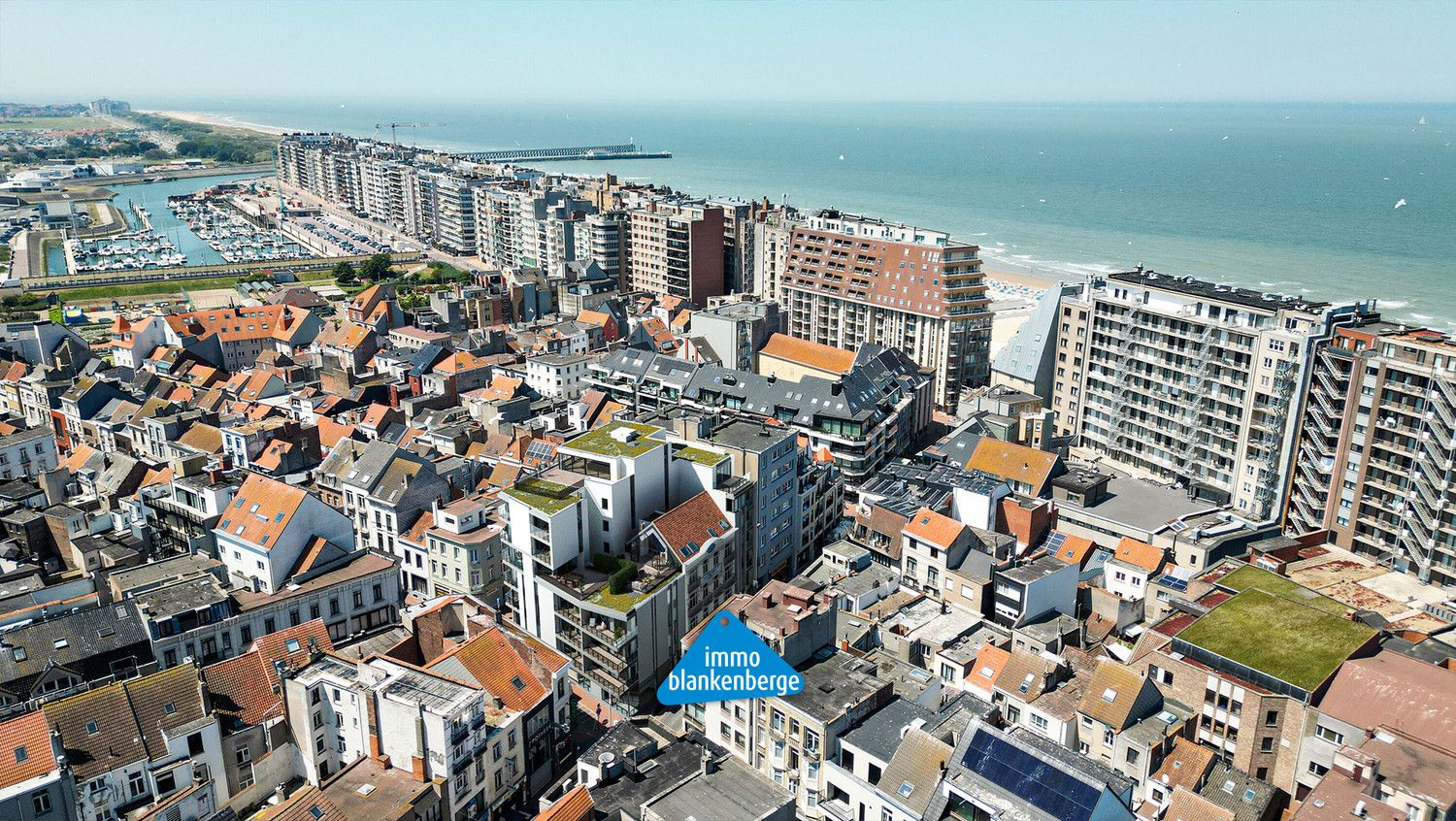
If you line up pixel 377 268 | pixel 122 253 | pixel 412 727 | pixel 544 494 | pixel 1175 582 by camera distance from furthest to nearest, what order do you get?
1. pixel 122 253
2. pixel 377 268
3. pixel 1175 582
4. pixel 544 494
5. pixel 412 727

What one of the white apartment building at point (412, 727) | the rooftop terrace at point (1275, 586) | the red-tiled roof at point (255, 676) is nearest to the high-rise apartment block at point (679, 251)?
the rooftop terrace at point (1275, 586)

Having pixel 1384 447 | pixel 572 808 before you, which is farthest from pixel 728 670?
pixel 1384 447

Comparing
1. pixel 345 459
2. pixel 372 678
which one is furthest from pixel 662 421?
pixel 372 678

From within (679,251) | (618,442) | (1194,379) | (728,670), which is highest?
(679,251)

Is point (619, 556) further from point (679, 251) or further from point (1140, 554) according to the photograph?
point (679, 251)

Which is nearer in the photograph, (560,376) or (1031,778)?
(1031,778)

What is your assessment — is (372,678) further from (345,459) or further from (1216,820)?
(1216,820)

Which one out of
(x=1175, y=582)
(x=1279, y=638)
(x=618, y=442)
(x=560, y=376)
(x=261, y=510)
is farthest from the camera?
(x=560, y=376)
